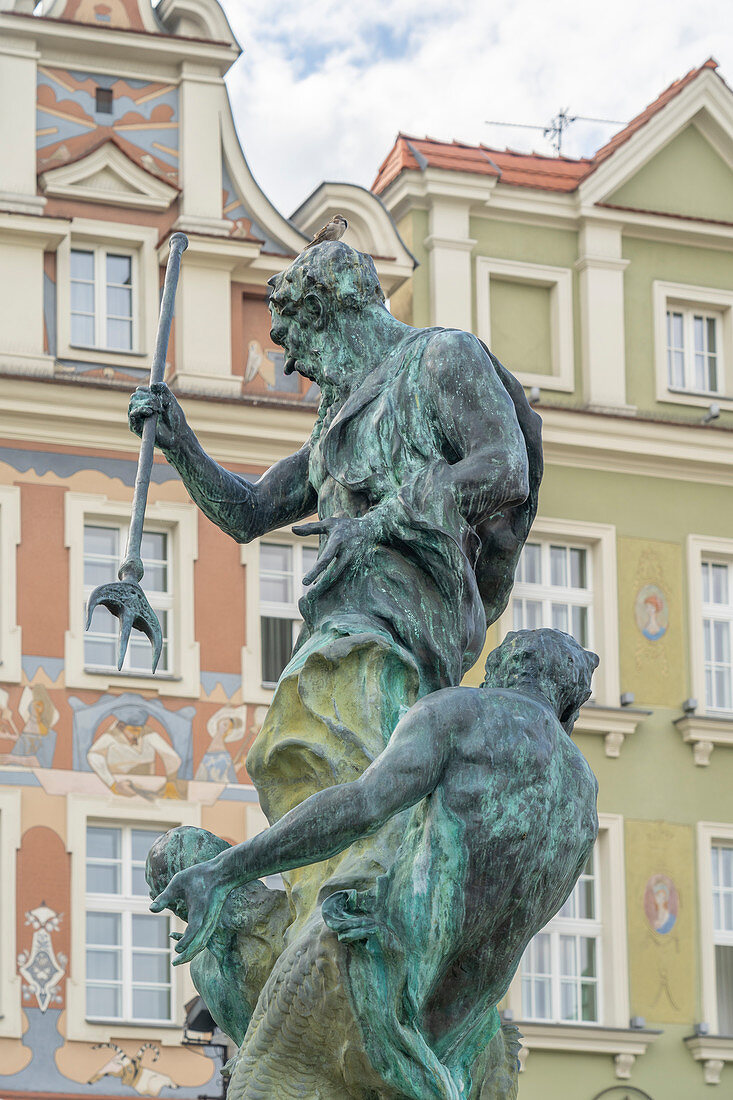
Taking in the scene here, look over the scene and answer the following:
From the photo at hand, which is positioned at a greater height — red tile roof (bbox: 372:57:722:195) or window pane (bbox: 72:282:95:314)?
red tile roof (bbox: 372:57:722:195)

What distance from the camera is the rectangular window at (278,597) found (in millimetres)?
23891

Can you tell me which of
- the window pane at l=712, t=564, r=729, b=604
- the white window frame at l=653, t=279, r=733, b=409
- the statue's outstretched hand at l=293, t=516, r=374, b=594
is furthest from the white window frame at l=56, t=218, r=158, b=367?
the statue's outstretched hand at l=293, t=516, r=374, b=594

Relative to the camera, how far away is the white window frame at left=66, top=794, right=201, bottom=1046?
22062mm

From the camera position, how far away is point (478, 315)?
25766 mm

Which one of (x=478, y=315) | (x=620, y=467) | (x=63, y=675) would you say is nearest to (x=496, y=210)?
(x=478, y=315)

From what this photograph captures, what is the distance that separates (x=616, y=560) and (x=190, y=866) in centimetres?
2060

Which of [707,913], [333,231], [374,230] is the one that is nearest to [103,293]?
[374,230]

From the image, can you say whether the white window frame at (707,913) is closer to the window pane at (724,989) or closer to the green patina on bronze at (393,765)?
the window pane at (724,989)

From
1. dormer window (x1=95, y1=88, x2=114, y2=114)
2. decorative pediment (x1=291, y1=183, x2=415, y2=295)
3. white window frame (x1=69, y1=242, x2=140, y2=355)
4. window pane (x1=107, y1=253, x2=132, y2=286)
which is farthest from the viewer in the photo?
decorative pediment (x1=291, y1=183, x2=415, y2=295)

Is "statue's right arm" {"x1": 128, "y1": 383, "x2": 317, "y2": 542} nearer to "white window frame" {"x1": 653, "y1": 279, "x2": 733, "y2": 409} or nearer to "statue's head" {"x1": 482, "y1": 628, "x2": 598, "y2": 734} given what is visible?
"statue's head" {"x1": 482, "y1": 628, "x2": 598, "y2": 734}

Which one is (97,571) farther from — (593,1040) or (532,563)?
(593,1040)

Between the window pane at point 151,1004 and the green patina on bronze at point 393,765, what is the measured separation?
16.7 m

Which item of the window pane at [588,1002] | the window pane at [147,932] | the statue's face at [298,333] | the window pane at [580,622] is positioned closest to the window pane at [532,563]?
the window pane at [580,622]

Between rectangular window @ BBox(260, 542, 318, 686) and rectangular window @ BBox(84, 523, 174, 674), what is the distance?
0.87 m
